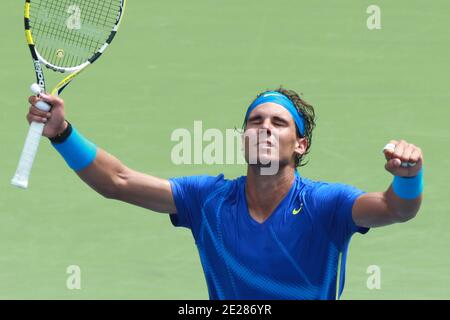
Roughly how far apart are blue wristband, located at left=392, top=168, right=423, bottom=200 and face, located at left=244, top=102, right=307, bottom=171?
0.93 m

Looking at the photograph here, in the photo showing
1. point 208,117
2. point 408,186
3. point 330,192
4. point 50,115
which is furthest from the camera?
point 208,117

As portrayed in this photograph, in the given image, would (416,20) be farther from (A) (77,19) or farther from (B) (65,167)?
(A) (77,19)

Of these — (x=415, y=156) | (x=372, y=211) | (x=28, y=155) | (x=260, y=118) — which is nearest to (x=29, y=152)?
(x=28, y=155)

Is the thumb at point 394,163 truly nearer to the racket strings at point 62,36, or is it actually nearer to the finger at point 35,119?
the finger at point 35,119

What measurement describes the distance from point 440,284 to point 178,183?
4.06m

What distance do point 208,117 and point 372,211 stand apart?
20.9 feet

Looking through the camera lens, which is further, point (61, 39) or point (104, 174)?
point (61, 39)

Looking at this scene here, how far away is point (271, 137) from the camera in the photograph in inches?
342

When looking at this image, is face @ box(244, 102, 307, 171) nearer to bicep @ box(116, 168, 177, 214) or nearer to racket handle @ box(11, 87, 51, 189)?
bicep @ box(116, 168, 177, 214)

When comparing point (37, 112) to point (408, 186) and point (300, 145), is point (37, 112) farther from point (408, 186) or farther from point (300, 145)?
point (408, 186)

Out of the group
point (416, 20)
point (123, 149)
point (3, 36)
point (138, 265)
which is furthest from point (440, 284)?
point (3, 36)

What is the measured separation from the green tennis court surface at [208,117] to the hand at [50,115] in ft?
12.1

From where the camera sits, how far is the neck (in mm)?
8734

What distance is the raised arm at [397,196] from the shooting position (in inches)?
303
